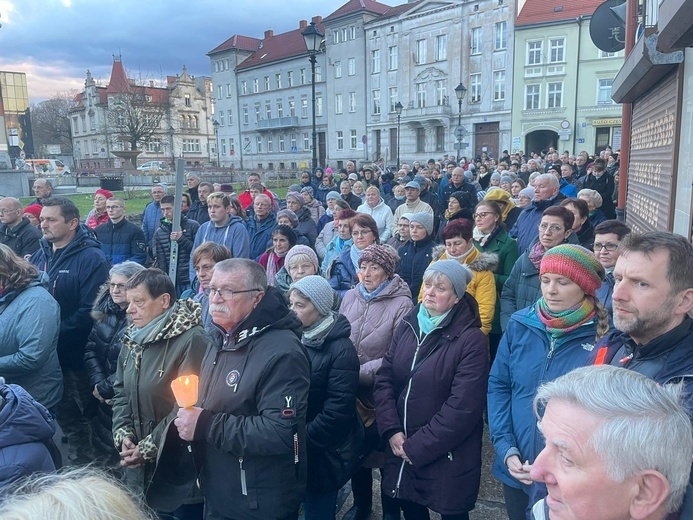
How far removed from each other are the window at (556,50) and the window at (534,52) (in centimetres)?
82

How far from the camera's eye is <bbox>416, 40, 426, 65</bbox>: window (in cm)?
4462

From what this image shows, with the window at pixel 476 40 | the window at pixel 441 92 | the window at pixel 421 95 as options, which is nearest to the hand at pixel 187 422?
the window at pixel 441 92

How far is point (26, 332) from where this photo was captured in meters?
3.40

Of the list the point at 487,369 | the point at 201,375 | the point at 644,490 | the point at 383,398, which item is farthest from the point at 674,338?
the point at 201,375

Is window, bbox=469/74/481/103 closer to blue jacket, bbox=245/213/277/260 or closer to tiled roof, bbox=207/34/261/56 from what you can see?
tiled roof, bbox=207/34/261/56

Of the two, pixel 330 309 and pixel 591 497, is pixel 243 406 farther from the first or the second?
pixel 591 497

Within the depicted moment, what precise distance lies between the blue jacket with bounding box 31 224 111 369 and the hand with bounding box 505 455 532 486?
11.9 ft

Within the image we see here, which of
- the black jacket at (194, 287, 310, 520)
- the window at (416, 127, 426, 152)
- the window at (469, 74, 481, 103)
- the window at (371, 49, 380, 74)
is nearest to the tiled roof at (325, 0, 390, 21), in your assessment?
the window at (371, 49, 380, 74)

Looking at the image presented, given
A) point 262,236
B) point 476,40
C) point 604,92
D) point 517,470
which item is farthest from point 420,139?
point 517,470

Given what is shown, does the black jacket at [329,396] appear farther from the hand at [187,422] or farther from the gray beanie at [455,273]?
the hand at [187,422]

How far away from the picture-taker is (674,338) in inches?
77.2

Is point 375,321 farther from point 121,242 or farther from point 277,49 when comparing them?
point 277,49

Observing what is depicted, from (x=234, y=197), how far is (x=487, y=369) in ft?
18.4

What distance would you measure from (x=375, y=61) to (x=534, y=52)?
1550cm
